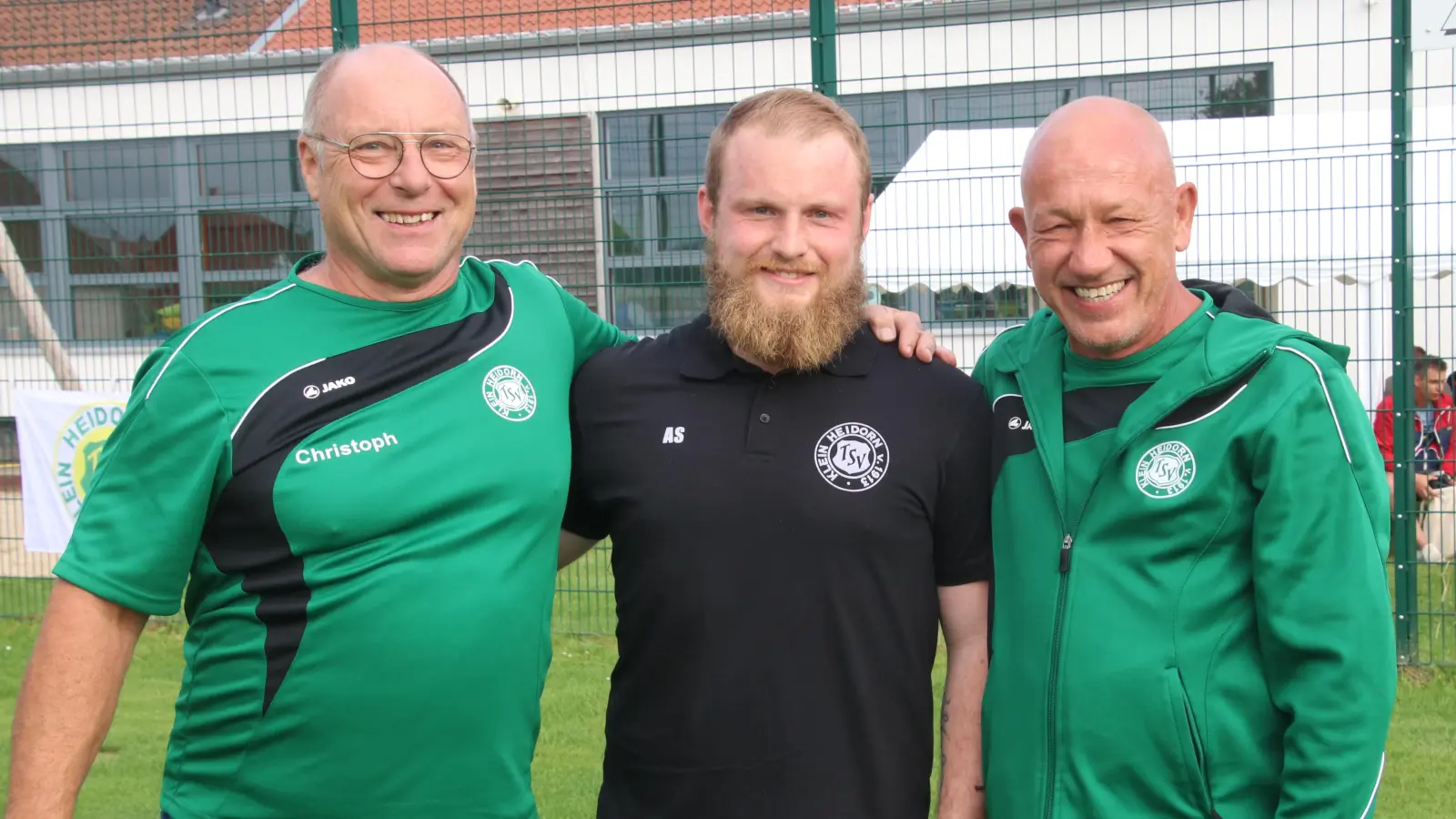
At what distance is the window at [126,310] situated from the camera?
7.54 m

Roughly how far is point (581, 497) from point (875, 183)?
443 cm

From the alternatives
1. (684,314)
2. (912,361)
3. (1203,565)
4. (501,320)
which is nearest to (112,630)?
(501,320)

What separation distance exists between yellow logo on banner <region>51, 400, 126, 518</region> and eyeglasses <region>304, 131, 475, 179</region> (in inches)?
205

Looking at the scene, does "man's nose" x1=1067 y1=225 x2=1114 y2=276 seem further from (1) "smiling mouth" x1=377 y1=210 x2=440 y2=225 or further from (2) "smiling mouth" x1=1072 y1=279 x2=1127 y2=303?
(1) "smiling mouth" x1=377 y1=210 x2=440 y2=225

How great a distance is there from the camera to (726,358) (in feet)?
8.42

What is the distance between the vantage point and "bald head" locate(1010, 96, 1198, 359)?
91.8 inches

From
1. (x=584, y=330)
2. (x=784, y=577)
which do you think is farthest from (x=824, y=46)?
(x=784, y=577)

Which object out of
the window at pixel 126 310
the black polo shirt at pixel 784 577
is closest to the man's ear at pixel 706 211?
the black polo shirt at pixel 784 577

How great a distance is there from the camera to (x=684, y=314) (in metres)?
6.64

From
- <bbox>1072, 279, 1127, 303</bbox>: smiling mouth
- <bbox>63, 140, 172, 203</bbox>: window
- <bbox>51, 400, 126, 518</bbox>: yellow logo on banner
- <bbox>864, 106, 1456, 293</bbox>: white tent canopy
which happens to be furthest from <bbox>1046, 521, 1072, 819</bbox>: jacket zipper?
<bbox>63, 140, 172, 203</bbox>: window

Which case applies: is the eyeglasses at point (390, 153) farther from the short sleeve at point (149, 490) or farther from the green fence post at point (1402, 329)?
the green fence post at point (1402, 329)

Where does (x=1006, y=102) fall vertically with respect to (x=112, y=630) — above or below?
above

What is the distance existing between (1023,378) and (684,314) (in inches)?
167

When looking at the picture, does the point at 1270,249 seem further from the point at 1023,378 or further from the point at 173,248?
the point at 173,248
